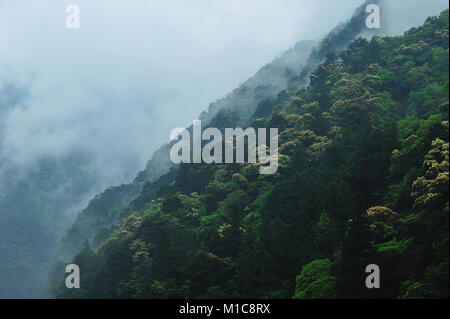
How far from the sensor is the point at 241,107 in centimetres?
9281

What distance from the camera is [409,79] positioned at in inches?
2056

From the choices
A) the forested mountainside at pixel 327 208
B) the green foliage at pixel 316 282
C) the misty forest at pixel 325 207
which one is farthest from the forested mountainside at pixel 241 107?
the green foliage at pixel 316 282

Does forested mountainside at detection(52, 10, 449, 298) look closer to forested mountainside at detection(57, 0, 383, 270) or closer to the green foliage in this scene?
the green foliage

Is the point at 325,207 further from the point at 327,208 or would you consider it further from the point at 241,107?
the point at 241,107

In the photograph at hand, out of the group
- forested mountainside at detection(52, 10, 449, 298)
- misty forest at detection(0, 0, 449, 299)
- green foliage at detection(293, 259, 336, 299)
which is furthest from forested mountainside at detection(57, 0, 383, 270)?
green foliage at detection(293, 259, 336, 299)

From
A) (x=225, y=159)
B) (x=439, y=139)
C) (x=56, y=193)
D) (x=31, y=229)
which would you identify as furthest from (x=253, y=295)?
(x=56, y=193)

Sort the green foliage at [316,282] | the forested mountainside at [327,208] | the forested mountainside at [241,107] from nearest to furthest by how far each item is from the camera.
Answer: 1. the forested mountainside at [327,208]
2. the green foliage at [316,282]
3. the forested mountainside at [241,107]

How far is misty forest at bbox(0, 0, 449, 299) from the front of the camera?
26.0m

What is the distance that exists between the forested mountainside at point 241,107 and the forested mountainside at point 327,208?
19390 mm

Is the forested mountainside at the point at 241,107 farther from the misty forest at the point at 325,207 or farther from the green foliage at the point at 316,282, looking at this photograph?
the green foliage at the point at 316,282

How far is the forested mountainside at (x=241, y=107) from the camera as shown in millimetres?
86750

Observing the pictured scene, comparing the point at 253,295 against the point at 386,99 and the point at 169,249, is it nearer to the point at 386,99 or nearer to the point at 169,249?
the point at 169,249

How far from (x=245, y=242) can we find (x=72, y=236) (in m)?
60.8

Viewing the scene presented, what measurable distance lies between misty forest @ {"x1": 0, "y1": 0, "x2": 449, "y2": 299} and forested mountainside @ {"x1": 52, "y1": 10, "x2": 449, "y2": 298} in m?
0.10
